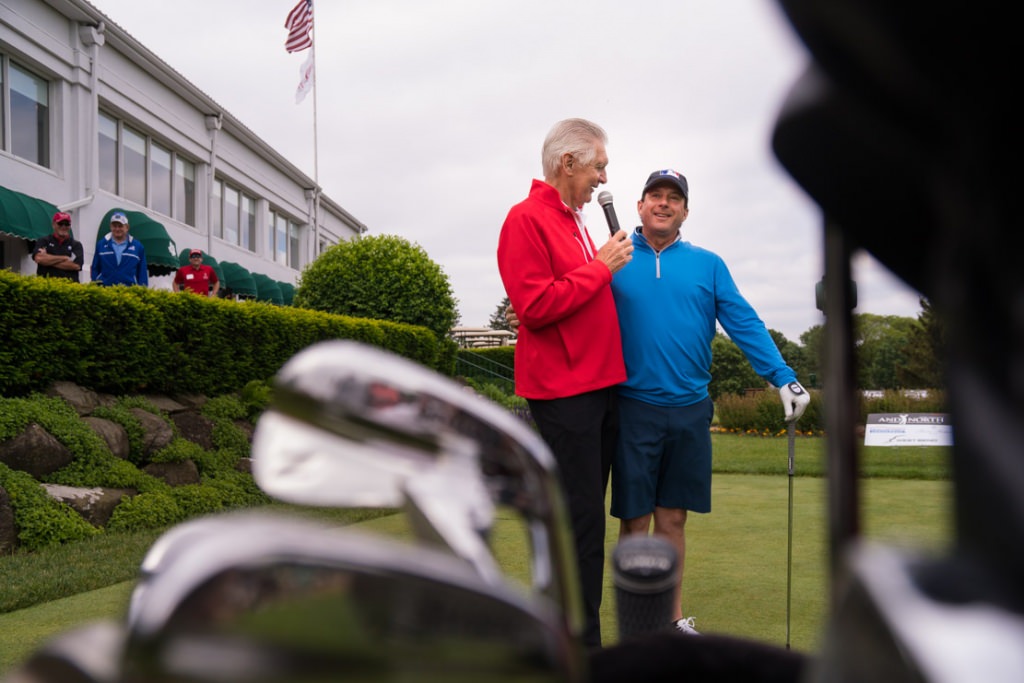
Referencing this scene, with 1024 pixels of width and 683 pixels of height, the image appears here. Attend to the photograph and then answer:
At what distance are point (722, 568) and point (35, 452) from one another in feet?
16.5

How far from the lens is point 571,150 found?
12.0 feet

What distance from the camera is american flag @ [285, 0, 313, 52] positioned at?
24.2 m

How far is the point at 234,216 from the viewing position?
29016 mm

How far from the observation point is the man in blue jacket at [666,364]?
12.4 feet

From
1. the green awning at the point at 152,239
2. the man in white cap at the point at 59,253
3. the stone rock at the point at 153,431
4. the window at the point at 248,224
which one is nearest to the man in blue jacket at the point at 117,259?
the man in white cap at the point at 59,253

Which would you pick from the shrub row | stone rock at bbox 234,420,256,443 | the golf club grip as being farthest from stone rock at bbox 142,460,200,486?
the shrub row

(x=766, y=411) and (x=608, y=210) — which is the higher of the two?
(x=608, y=210)

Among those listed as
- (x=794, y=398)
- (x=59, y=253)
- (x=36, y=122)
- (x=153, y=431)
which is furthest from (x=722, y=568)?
(x=36, y=122)

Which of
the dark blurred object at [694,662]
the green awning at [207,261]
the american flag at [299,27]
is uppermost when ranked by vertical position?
the american flag at [299,27]

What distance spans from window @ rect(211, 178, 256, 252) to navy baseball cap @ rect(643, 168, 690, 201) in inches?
964

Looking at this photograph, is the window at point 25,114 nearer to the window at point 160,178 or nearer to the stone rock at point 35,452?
the window at point 160,178

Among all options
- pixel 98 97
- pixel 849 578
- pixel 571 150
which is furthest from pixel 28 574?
pixel 98 97

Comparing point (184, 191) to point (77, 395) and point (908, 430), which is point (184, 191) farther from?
point (908, 430)

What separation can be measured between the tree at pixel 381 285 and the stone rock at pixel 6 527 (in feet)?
30.1
